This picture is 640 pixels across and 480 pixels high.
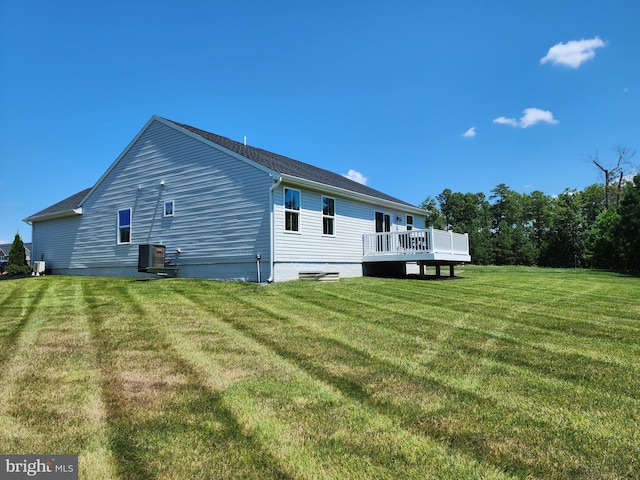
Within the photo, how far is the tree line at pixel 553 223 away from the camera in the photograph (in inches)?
939

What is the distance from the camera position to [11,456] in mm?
2439

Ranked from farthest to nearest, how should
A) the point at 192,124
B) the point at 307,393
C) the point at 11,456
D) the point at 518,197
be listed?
the point at 518,197, the point at 192,124, the point at 307,393, the point at 11,456

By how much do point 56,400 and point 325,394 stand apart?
226 centimetres

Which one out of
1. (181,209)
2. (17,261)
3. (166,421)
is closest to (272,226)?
(181,209)

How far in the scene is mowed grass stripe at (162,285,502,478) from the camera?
225 cm

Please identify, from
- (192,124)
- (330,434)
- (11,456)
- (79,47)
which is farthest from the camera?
(192,124)

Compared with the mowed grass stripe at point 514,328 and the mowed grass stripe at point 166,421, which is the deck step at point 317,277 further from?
the mowed grass stripe at point 166,421

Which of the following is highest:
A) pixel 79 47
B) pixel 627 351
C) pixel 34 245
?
pixel 79 47

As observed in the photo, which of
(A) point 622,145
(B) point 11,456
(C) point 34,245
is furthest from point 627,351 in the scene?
(A) point 622,145

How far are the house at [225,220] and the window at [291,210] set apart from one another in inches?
1.3

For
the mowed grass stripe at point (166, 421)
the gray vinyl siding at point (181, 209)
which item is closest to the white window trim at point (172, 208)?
the gray vinyl siding at point (181, 209)

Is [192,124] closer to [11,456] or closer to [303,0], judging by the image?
[303,0]

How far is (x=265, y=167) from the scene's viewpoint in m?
12.2

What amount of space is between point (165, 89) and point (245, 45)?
3.86 m
